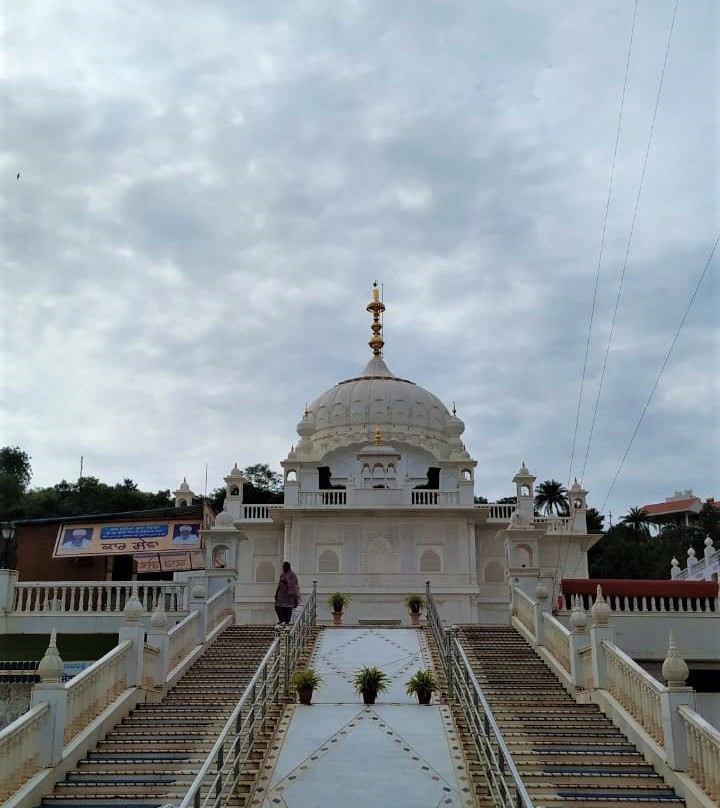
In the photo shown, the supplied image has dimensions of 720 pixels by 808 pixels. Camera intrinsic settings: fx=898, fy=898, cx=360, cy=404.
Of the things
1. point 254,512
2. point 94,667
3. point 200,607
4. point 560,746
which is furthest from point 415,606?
point 94,667

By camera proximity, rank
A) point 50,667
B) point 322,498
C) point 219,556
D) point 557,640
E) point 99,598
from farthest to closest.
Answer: point 322,498, point 219,556, point 99,598, point 557,640, point 50,667

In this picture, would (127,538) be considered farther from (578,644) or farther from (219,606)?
(578,644)

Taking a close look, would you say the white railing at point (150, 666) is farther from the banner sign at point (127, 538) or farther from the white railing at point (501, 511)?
the white railing at point (501, 511)

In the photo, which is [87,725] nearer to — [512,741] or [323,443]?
[512,741]

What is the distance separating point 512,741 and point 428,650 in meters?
6.24

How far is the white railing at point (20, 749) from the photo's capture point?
33.1 ft

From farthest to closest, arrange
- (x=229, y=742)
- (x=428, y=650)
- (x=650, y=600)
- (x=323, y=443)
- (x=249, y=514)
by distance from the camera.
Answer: (x=323, y=443), (x=249, y=514), (x=650, y=600), (x=428, y=650), (x=229, y=742)

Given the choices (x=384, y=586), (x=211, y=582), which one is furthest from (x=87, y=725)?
(x=384, y=586)

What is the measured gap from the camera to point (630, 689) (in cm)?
1318

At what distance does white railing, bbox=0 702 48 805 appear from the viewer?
33.1 feet

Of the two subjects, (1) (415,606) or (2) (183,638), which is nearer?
(2) (183,638)

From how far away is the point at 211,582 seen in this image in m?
22.1

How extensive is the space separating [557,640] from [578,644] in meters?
1.42

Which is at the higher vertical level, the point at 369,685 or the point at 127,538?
the point at 127,538
